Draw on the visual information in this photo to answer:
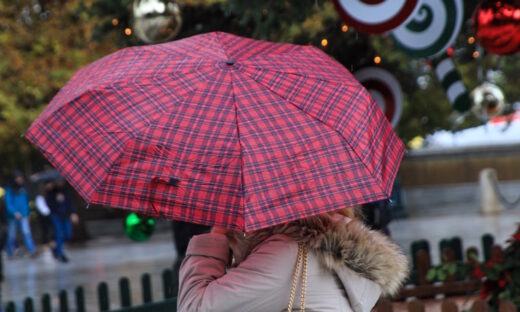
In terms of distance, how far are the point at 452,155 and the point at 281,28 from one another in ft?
98.1

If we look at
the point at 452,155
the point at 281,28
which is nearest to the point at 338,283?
the point at 281,28

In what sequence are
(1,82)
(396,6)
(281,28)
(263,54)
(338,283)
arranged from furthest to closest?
(1,82)
(281,28)
(396,6)
(263,54)
(338,283)

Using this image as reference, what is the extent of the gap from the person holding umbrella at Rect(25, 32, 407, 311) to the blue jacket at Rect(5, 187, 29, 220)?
17.6m

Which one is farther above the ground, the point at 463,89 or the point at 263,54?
the point at 263,54

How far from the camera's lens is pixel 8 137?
21094 millimetres

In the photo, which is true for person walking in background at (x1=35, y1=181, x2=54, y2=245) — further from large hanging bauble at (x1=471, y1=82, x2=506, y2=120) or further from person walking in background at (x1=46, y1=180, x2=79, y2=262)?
large hanging bauble at (x1=471, y1=82, x2=506, y2=120)

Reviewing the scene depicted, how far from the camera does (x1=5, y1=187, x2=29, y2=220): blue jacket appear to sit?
20312mm

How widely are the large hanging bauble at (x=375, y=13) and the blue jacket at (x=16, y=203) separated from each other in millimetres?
15635

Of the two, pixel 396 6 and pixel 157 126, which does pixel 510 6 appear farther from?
pixel 157 126

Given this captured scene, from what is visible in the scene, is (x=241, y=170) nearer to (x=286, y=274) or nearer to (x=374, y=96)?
(x=286, y=274)

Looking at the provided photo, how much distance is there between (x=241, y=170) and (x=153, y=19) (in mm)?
5080

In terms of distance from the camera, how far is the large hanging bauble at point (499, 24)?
7094 millimetres

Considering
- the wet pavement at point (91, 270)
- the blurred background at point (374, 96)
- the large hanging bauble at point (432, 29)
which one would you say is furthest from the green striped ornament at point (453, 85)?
the wet pavement at point (91, 270)

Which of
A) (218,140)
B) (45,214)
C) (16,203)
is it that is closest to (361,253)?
(218,140)
